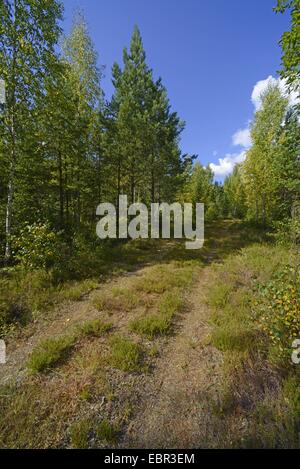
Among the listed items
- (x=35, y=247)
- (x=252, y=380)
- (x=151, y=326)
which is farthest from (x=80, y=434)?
(x=35, y=247)

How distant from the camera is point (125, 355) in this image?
451 cm

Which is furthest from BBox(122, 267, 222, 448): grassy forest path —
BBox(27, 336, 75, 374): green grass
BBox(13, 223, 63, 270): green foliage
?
BBox(13, 223, 63, 270): green foliage

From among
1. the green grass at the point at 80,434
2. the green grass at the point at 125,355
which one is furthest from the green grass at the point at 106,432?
the green grass at the point at 125,355

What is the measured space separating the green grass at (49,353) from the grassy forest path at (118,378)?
3 cm

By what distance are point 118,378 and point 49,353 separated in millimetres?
1557

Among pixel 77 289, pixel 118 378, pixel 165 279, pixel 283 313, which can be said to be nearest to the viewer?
pixel 118 378

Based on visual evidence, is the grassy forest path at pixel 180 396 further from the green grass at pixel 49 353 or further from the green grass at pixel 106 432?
the green grass at pixel 49 353

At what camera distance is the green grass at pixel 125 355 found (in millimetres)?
4305

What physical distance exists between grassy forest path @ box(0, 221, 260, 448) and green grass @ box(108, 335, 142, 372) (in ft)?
0.07

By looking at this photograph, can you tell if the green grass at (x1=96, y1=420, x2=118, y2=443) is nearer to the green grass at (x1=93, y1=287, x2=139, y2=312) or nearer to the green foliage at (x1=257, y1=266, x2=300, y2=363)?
the green foliage at (x1=257, y1=266, x2=300, y2=363)

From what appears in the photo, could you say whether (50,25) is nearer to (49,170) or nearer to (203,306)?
(49,170)

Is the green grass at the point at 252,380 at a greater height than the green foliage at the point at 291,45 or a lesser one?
lesser

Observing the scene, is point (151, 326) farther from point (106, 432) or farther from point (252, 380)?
point (106, 432)

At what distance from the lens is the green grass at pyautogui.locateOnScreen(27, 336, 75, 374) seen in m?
4.22
